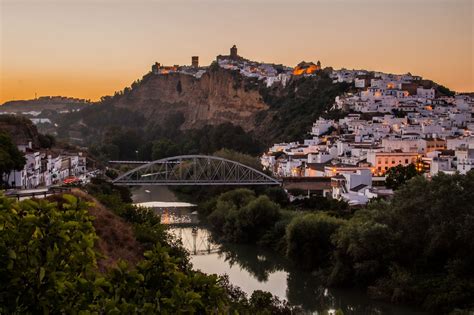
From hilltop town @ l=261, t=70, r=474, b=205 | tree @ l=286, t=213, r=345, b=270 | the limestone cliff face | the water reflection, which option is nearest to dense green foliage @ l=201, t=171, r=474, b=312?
tree @ l=286, t=213, r=345, b=270

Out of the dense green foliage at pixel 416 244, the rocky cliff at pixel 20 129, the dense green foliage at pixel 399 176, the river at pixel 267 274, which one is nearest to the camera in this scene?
the dense green foliage at pixel 416 244

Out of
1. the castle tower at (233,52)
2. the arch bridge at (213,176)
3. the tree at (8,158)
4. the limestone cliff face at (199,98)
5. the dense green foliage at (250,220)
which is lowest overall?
the dense green foliage at (250,220)

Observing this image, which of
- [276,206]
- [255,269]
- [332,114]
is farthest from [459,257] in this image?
[332,114]

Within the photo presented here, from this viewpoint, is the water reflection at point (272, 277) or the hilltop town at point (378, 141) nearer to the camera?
the water reflection at point (272, 277)

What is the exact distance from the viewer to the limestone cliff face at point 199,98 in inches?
2638

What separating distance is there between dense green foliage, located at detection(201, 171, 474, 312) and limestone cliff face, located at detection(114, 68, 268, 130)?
A: 42.6m

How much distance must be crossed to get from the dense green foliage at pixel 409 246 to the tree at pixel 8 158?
845 centimetres

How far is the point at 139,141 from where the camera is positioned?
59.8 m

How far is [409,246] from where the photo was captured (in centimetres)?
1666

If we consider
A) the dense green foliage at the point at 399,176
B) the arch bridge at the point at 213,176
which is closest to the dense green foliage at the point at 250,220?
the dense green foliage at the point at 399,176

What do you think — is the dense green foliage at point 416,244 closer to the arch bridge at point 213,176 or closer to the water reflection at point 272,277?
the water reflection at point 272,277

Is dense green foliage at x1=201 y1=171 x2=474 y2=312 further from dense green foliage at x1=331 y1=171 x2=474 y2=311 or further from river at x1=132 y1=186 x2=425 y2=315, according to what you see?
river at x1=132 y1=186 x2=425 y2=315

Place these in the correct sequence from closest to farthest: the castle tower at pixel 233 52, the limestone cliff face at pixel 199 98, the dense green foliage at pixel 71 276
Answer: the dense green foliage at pixel 71 276
the limestone cliff face at pixel 199 98
the castle tower at pixel 233 52

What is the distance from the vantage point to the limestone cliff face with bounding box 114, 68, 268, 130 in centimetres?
6700
